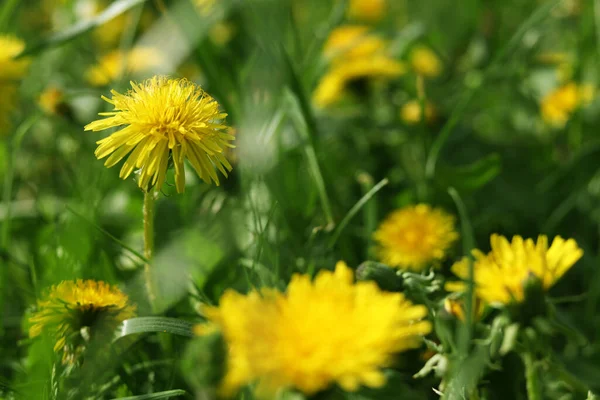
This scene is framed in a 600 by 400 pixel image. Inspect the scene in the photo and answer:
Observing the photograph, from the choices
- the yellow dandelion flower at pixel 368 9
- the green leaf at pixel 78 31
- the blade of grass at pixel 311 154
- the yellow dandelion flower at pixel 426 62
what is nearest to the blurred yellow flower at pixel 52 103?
the green leaf at pixel 78 31

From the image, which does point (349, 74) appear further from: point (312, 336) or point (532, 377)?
point (312, 336)

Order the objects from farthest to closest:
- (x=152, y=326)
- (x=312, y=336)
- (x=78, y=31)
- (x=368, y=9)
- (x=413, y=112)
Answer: (x=368, y=9) → (x=413, y=112) → (x=78, y=31) → (x=152, y=326) → (x=312, y=336)

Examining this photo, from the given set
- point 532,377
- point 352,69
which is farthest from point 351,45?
point 532,377

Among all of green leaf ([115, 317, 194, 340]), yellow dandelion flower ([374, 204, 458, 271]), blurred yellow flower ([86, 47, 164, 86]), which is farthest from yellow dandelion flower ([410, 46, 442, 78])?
green leaf ([115, 317, 194, 340])

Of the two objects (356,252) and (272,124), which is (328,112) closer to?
(272,124)

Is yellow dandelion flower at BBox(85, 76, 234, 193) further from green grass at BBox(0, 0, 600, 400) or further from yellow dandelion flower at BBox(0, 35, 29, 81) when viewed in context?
yellow dandelion flower at BBox(0, 35, 29, 81)
